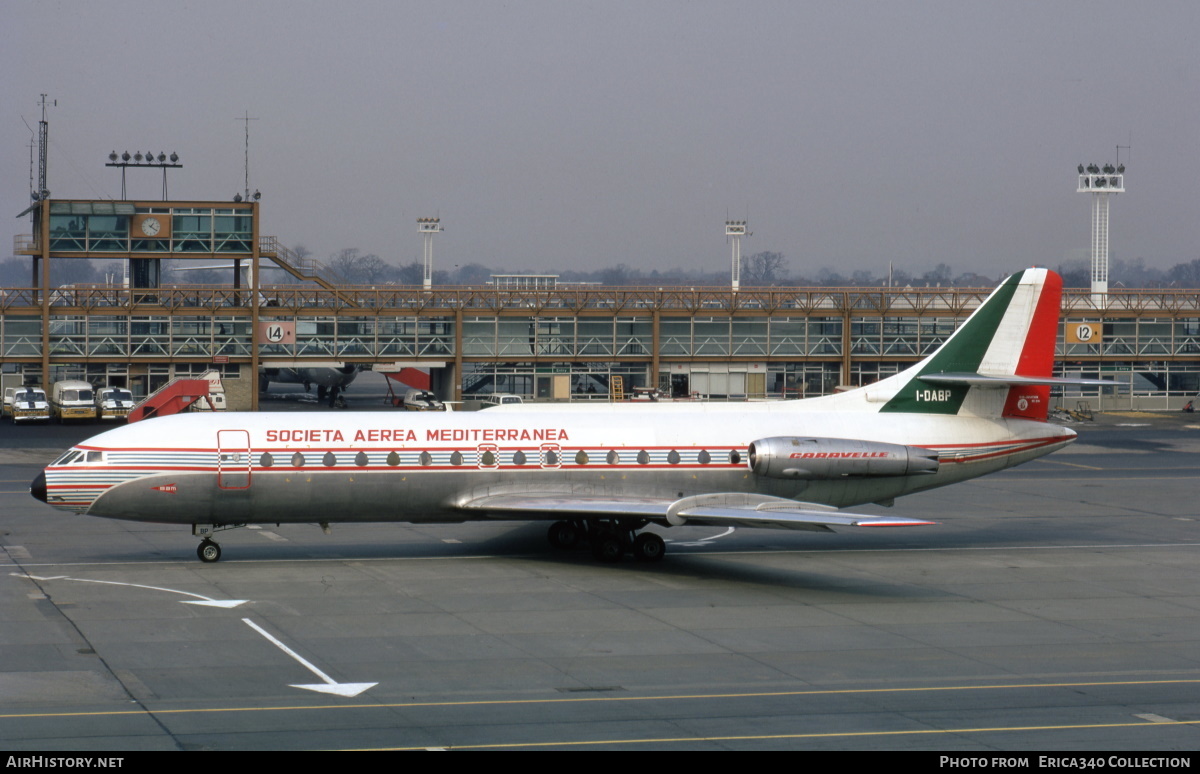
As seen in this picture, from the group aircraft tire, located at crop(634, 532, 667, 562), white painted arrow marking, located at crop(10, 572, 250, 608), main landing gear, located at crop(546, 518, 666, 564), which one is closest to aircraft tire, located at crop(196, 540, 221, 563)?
white painted arrow marking, located at crop(10, 572, 250, 608)

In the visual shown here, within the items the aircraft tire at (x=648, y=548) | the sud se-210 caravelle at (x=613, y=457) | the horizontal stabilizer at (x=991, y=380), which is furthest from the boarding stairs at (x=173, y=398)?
the horizontal stabilizer at (x=991, y=380)

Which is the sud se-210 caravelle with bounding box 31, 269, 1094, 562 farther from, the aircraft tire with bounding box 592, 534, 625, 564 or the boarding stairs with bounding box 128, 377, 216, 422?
the boarding stairs with bounding box 128, 377, 216, 422

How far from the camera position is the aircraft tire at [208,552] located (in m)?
28.4

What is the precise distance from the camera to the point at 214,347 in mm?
72312

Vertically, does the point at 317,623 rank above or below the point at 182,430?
below

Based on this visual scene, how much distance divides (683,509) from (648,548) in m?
1.84

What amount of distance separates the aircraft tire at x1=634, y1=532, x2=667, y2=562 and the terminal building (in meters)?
46.1

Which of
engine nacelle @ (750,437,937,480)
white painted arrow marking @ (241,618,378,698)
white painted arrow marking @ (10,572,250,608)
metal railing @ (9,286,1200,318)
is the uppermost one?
metal railing @ (9,286,1200,318)

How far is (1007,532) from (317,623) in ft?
66.3

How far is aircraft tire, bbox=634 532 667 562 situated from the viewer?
29.1 metres

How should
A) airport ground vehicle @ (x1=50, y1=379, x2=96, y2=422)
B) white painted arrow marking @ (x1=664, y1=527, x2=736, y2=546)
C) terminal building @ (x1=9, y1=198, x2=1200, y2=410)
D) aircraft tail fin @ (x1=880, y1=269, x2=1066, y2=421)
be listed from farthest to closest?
1. terminal building @ (x1=9, y1=198, x2=1200, y2=410)
2. airport ground vehicle @ (x1=50, y1=379, x2=96, y2=422)
3. white painted arrow marking @ (x1=664, y1=527, x2=736, y2=546)
4. aircraft tail fin @ (x1=880, y1=269, x2=1066, y2=421)

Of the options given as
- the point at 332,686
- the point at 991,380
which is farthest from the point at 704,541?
the point at 332,686
